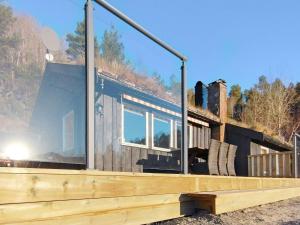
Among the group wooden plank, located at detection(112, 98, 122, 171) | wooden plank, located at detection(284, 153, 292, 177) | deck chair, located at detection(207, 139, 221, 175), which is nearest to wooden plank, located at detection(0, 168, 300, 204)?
wooden plank, located at detection(112, 98, 122, 171)

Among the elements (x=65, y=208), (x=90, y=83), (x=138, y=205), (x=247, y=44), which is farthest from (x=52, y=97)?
(x=247, y=44)

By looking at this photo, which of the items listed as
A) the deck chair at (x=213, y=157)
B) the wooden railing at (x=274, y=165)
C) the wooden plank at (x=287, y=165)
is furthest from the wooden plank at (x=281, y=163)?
the deck chair at (x=213, y=157)

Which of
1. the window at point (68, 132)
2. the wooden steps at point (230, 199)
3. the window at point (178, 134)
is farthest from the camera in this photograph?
the window at point (178, 134)

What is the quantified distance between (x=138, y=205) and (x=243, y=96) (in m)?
41.2

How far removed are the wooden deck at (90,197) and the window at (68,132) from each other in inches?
10.0

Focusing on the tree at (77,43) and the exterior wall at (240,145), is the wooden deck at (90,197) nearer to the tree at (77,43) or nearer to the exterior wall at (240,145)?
the tree at (77,43)

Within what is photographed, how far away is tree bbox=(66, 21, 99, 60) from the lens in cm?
314

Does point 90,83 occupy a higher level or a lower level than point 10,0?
lower

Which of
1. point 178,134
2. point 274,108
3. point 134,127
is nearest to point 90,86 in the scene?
point 134,127

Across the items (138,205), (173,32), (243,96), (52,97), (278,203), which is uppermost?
(243,96)

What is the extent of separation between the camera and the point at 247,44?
24.9 meters

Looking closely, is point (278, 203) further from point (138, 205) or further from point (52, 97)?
point (52, 97)

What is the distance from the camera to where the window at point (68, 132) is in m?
2.97

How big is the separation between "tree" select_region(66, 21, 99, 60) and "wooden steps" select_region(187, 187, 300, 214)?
1.93 metres
